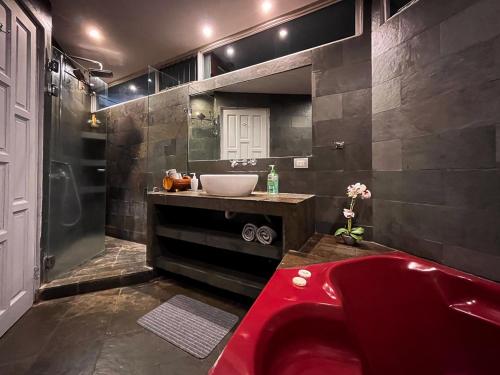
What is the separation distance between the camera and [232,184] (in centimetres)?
166

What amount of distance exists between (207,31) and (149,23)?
55 centimetres

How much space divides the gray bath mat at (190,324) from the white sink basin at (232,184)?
0.90 metres

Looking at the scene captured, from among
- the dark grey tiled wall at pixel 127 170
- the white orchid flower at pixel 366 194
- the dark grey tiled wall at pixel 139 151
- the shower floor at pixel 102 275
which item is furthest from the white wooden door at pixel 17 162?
the white orchid flower at pixel 366 194

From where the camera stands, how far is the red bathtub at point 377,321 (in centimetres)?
76

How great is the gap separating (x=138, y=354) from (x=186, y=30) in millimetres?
2725

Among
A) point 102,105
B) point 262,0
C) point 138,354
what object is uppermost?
point 262,0

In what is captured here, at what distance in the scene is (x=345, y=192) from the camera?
1.71 metres

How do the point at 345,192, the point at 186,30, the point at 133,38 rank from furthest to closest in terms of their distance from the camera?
the point at 133,38, the point at 186,30, the point at 345,192

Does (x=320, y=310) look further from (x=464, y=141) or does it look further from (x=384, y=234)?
(x=464, y=141)

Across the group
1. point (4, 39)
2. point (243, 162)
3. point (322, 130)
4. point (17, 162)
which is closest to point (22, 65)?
point (4, 39)

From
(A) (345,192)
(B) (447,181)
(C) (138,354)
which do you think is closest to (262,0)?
(A) (345,192)

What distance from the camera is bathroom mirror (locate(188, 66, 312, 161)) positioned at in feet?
6.27

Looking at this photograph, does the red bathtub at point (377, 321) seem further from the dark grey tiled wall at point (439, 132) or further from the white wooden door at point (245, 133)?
the white wooden door at point (245, 133)

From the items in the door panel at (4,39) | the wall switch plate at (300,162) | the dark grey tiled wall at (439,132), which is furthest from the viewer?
the wall switch plate at (300,162)
